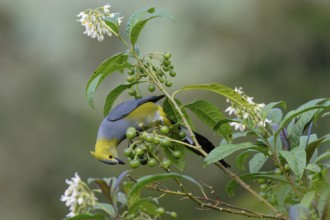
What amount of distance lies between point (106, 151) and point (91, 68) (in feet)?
12.3

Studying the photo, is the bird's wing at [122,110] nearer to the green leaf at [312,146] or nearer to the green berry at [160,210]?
the green leaf at [312,146]

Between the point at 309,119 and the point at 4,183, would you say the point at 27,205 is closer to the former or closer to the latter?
the point at 4,183

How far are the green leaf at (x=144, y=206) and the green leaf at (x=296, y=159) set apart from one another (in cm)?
29

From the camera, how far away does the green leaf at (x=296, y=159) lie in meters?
1.41

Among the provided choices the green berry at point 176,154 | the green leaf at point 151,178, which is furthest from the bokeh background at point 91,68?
the green leaf at point 151,178

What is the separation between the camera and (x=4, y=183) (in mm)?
5957

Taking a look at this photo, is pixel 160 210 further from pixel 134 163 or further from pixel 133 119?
pixel 133 119

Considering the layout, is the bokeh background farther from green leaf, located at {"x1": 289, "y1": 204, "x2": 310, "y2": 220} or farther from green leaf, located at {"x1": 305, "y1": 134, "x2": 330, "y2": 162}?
green leaf, located at {"x1": 289, "y1": 204, "x2": 310, "y2": 220}

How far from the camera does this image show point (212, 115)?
1688mm

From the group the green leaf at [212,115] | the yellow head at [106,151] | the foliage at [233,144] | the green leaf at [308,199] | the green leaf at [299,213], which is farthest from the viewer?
the yellow head at [106,151]

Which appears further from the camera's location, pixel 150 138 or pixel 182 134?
pixel 182 134

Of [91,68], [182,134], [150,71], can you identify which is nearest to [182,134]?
[182,134]

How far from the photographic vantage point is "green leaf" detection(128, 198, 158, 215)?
124 centimetres

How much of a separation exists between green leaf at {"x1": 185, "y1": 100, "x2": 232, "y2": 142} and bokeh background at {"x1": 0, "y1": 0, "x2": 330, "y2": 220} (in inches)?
139
